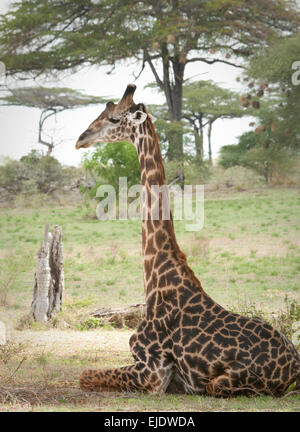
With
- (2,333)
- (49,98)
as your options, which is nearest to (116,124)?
(2,333)

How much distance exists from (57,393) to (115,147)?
32.3ft

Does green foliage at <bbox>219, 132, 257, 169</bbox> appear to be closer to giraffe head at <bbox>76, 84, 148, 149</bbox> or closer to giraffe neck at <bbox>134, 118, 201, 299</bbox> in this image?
giraffe head at <bbox>76, 84, 148, 149</bbox>

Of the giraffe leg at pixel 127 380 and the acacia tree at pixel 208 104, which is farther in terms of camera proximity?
the acacia tree at pixel 208 104

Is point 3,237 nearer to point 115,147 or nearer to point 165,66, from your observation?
point 115,147

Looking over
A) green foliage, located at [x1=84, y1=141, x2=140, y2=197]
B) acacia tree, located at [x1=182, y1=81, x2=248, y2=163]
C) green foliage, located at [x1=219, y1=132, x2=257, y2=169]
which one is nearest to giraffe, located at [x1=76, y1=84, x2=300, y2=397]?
green foliage, located at [x1=84, y1=141, x2=140, y2=197]

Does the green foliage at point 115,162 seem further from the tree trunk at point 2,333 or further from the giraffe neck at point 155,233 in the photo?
the giraffe neck at point 155,233

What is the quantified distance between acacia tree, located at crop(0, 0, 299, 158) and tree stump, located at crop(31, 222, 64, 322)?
33.7 ft

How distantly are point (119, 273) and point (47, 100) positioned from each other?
1049 cm

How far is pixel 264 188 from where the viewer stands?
655 inches

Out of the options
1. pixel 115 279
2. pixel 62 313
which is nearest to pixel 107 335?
pixel 62 313

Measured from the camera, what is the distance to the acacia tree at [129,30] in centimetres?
1571

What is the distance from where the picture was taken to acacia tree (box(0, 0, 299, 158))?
15711 millimetres

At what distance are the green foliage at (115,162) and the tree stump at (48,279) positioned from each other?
23.1ft

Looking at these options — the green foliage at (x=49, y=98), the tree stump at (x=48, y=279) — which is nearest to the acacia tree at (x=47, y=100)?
the green foliage at (x=49, y=98)
